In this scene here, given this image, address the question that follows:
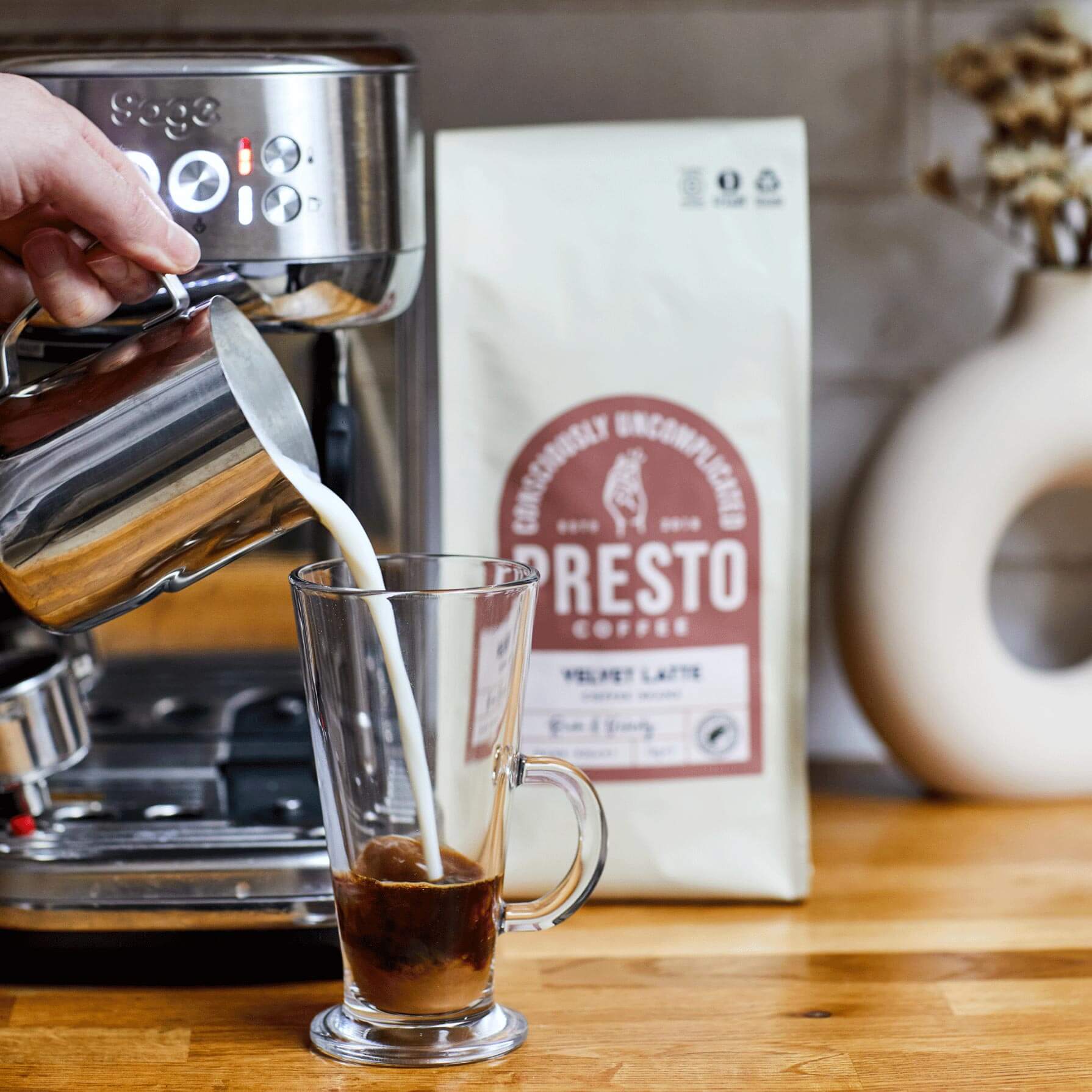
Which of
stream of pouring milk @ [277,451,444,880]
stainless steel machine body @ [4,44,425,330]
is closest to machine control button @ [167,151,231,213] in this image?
stainless steel machine body @ [4,44,425,330]

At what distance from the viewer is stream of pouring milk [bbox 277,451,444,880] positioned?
532mm

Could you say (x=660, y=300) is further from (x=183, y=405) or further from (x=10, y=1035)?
(x=10, y=1035)

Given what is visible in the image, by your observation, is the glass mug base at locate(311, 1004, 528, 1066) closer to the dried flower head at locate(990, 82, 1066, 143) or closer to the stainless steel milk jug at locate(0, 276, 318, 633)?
the stainless steel milk jug at locate(0, 276, 318, 633)

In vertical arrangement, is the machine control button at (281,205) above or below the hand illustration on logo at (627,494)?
above

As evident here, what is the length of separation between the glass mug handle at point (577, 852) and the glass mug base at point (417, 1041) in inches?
1.6

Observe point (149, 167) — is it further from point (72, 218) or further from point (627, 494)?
point (627, 494)

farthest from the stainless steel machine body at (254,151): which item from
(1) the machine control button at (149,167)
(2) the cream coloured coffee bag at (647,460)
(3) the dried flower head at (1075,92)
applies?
(3) the dried flower head at (1075,92)

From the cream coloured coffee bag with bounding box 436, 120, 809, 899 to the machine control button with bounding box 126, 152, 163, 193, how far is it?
167 mm

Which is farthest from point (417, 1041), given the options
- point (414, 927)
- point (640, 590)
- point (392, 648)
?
point (640, 590)

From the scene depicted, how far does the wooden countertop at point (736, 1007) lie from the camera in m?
0.56

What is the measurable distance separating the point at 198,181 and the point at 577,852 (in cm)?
31

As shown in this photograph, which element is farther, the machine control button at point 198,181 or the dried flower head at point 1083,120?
the dried flower head at point 1083,120

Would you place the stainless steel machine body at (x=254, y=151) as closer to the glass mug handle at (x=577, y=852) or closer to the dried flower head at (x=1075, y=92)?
the glass mug handle at (x=577, y=852)

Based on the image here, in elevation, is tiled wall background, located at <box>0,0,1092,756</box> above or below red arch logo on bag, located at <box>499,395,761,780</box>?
above
